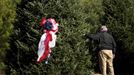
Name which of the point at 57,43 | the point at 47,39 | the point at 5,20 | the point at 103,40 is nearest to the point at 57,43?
the point at 57,43

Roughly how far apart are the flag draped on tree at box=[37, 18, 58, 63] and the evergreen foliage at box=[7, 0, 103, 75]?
0.49 feet

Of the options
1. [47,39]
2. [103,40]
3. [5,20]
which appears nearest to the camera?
[47,39]

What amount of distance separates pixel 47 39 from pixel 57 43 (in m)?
0.26

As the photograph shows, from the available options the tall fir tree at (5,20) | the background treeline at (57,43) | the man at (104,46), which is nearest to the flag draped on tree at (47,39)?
the background treeline at (57,43)

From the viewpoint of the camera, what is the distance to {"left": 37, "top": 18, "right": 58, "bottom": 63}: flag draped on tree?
10.5 metres

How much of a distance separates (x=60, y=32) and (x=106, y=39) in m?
2.77

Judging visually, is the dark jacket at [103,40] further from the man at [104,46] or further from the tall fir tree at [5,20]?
the tall fir tree at [5,20]

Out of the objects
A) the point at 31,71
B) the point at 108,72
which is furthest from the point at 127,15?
the point at 31,71

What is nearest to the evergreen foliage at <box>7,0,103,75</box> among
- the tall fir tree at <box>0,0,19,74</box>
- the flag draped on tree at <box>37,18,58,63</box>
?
the flag draped on tree at <box>37,18,58,63</box>

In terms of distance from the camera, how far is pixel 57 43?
35.0ft

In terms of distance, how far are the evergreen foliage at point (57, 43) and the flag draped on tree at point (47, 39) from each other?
0.15 meters

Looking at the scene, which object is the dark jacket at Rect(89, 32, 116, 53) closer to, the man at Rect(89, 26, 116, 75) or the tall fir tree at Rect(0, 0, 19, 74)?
the man at Rect(89, 26, 116, 75)

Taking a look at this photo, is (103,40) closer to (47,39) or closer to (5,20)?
(47,39)

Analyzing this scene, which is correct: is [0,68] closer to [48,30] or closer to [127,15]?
[48,30]
